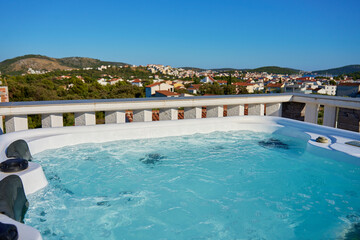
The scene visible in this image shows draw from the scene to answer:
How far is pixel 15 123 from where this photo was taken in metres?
2.96

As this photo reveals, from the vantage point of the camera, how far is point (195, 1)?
2314cm

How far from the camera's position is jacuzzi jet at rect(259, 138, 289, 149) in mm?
3393

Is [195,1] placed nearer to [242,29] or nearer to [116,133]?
[242,29]

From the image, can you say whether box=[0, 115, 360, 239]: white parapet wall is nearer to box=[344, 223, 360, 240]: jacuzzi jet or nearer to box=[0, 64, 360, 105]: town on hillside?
box=[344, 223, 360, 240]: jacuzzi jet

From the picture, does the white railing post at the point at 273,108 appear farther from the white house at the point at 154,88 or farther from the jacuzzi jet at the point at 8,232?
the white house at the point at 154,88

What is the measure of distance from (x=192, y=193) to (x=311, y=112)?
2983 millimetres

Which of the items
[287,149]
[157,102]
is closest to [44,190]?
[157,102]

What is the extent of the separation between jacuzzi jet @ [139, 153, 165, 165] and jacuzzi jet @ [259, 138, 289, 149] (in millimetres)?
1402

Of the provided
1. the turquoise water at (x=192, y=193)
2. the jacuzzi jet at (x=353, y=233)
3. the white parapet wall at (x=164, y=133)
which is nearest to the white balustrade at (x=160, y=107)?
the white parapet wall at (x=164, y=133)

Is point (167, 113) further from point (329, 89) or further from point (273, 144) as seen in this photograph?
point (329, 89)

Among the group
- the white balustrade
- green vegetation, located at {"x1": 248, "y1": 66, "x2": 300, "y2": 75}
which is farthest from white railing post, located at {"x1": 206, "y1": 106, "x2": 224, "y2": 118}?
green vegetation, located at {"x1": 248, "y1": 66, "x2": 300, "y2": 75}

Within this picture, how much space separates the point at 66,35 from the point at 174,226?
40.6 meters

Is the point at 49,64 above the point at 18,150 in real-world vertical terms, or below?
above

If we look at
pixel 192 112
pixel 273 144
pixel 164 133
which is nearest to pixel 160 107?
pixel 164 133
